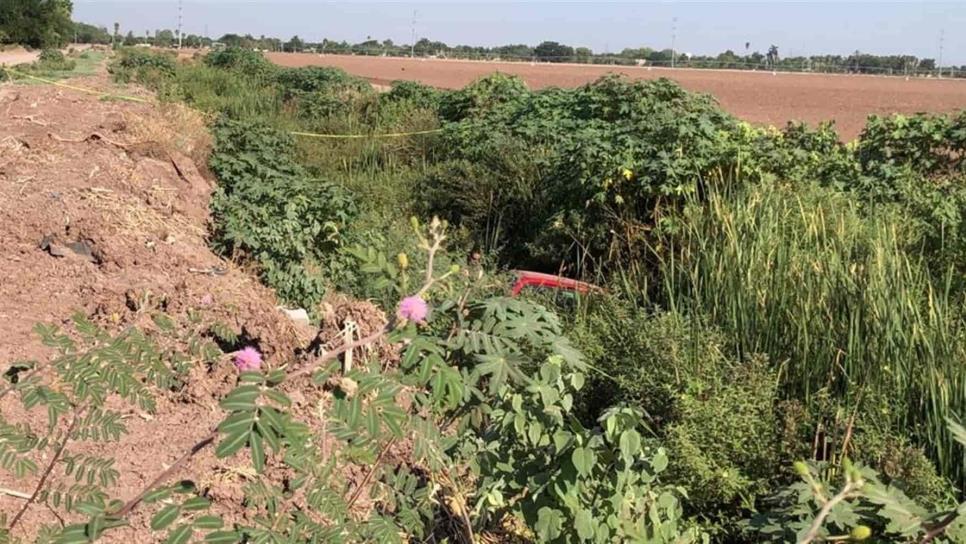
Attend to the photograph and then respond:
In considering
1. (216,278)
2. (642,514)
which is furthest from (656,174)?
(642,514)

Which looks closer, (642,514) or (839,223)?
(642,514)

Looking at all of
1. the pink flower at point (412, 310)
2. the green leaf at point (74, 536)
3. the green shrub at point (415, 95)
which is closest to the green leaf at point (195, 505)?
the green leaf at point (74, 536)

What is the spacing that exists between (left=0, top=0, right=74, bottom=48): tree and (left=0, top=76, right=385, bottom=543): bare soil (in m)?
43.1

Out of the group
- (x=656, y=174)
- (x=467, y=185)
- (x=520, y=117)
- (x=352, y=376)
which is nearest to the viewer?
(x=352, y=376)

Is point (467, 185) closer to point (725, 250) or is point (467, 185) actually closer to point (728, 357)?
point (725, 250)

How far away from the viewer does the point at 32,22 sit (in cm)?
4916

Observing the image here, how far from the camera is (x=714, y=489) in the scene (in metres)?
3.19

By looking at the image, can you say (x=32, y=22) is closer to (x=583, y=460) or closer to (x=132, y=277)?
(x=132, y=277)

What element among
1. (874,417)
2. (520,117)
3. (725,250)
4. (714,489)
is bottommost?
(714,489)

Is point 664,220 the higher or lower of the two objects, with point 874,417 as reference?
higher

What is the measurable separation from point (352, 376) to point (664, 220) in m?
4.25

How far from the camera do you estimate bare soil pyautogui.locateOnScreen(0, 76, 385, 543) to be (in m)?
3.33

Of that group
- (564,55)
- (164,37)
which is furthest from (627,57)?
(164,37)

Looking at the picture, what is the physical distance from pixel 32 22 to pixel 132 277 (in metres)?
50.9
